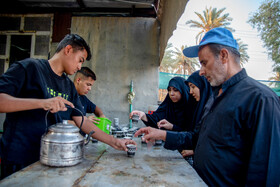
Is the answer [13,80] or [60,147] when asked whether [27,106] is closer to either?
[13,80]

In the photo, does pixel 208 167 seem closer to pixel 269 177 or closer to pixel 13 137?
pixel 269 177

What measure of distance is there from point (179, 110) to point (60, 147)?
2.76 metres

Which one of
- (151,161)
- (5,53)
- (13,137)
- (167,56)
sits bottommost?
(151,161)

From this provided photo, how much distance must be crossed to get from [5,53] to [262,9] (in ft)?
59.8

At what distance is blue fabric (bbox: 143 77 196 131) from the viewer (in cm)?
343

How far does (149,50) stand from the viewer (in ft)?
18.4

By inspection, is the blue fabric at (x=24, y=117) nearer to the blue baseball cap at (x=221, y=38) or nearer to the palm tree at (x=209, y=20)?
the blue baseball cap at (x=221, y=38)

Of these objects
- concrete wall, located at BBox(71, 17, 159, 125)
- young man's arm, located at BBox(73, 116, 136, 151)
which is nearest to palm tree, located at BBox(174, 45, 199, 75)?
concrete wall, located at BBox(71, 17, 159, 125)

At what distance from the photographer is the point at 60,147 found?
133 centimetres

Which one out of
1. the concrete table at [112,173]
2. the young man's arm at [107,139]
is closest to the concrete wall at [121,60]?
the young man's arm at [107,139]

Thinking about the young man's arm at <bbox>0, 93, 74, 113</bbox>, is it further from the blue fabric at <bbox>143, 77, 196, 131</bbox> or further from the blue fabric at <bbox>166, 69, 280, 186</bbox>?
the blue fabric at <bbox>143, 77, 196, 131</bbox>

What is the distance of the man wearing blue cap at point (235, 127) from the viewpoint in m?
1.23

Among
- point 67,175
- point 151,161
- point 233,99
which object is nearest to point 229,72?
point 233,99

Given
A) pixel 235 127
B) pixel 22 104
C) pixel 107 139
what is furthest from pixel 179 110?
pixel 22 104
